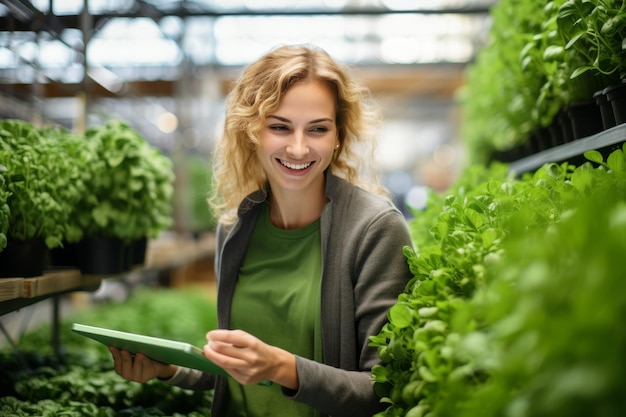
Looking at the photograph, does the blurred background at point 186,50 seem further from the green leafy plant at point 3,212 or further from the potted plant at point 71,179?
the green leafy plant at point 3,212

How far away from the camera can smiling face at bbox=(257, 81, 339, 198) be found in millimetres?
1505

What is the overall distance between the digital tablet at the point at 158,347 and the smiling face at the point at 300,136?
0.51 metres

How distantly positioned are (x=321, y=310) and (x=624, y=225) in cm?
91

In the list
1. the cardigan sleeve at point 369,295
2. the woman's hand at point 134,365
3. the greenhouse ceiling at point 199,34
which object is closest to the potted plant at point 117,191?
the greenhouse ceiling at point 199,34

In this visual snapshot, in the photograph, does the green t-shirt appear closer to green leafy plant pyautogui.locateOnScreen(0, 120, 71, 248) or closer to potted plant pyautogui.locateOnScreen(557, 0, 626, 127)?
green leafy plant pyautogui.locateOnScreen(0, 120, 71, 248)

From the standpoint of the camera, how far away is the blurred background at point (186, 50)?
2.62 metres

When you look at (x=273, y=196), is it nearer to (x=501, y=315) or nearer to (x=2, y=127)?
(x=2, y=127)

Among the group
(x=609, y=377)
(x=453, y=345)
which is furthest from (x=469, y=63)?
(x=609, y=377)

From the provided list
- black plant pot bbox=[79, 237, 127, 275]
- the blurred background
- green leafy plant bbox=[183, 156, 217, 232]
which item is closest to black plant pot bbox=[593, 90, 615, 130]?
the blurred background

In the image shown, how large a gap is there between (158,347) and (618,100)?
4.01 ft

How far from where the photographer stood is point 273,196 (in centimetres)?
176

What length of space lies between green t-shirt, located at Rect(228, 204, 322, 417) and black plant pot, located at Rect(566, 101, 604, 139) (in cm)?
87

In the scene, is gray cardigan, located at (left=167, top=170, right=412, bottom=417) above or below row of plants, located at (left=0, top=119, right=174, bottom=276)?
below

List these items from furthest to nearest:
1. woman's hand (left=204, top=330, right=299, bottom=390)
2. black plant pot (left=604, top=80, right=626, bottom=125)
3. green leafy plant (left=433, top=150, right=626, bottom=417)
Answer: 1. black plant pot (left=604, top=80, right=626, bottom=125)
2. woman's hand (left=204, top=330, right=299, bottom=390)
3. green leafy plant (left=433, top=150, right=626, bottom=417)
